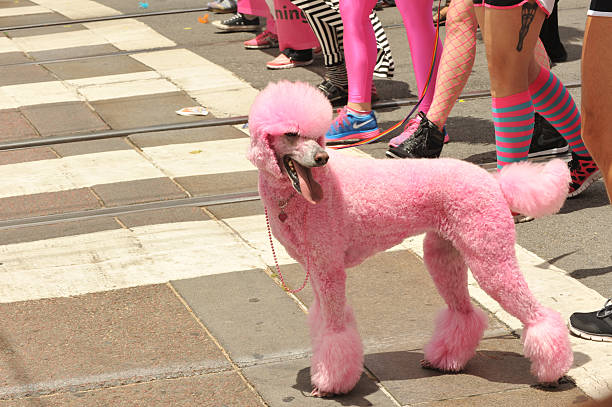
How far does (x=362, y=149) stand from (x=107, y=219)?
1832mm

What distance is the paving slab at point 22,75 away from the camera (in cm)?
820

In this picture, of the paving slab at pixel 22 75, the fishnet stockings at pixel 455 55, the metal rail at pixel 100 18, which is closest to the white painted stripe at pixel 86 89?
the paving slab at pixel 22 75

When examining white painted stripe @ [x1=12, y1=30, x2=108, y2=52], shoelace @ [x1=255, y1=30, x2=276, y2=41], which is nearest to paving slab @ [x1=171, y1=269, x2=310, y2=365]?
shoelace @ [x1=255, y1=30, x2=276, y2=41]

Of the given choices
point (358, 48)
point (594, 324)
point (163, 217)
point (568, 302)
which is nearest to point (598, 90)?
point (594, 324)

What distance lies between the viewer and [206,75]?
325 inches

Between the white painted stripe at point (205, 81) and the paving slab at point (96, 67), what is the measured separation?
0.13 metres

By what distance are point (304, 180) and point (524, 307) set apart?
881mm

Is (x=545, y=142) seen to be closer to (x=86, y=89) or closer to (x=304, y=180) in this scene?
(x=304, y=180)

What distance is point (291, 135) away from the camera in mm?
2988

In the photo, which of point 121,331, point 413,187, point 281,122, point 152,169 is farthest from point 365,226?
point 152,169

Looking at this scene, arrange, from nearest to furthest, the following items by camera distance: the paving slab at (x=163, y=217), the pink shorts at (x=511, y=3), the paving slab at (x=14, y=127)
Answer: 1. the pink shorts at (x=511, y=3)
2. the paving slab at (x=163, y=217)
3. the paving slab at (x=14, y=127)

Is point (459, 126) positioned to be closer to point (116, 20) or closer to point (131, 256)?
point (131, 256)

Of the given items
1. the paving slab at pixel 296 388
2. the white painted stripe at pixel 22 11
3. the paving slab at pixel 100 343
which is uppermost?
the paving slab at pixel 296 388

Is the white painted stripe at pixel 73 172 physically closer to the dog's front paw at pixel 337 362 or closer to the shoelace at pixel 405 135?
the shoelace at pixel 405 135
